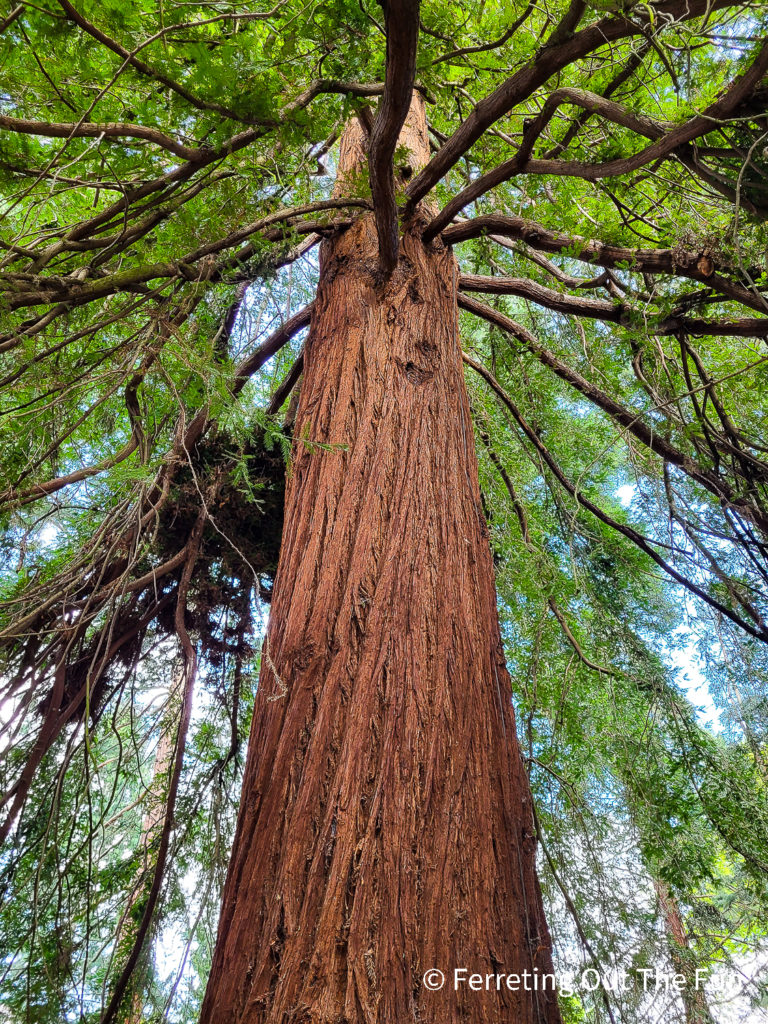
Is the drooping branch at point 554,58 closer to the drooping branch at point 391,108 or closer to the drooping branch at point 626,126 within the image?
the drooping branch at point 626,126

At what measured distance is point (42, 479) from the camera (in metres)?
2.11

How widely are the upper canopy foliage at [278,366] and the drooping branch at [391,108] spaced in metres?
0.01

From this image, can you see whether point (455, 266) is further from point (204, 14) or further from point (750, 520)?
point (750, 520)

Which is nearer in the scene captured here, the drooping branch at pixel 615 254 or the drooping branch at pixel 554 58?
the drooping branch at pixel 554 58

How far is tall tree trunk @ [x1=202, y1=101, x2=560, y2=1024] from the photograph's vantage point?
97 cm

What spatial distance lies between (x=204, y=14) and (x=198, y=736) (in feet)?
8.57

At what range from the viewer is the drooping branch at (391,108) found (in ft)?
3.33

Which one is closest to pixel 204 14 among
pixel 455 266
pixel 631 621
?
pixel 455 266

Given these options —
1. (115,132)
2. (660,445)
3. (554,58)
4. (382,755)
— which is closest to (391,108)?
(554,58)
